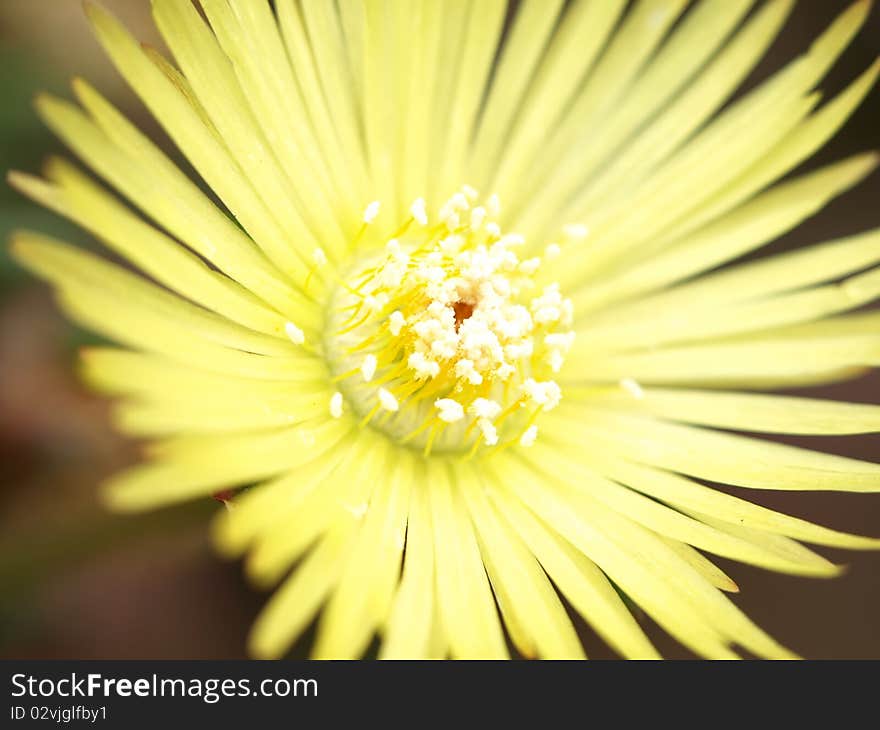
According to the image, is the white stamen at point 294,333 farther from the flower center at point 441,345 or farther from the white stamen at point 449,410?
the white stamen at point 449,410

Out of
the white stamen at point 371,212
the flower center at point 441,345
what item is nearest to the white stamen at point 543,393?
→ the flower center at point 441,345

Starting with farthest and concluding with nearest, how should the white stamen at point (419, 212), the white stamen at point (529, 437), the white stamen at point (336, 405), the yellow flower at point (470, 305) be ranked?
the white stamen at point (419, 212) < the white stamen at point (529, 437) < the white stamen at point (336, 405) < the yellow flower at point (470, 305)

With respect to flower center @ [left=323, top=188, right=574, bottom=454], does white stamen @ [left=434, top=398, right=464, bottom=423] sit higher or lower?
lower

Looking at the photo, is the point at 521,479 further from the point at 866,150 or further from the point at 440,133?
the point at 866,150

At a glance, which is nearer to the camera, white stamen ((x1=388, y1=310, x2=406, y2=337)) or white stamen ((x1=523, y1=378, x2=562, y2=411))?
white stamen ((x1=388, y1=310, x2=406, y2=337))

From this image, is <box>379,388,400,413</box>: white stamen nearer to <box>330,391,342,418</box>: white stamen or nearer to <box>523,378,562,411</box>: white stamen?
<box>330,391,342,418</box>: white stamen

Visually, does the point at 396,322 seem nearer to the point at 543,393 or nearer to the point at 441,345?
the point at 441,345

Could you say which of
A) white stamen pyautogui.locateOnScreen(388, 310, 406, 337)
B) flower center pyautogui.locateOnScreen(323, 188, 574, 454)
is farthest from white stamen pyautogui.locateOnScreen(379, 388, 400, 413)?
white stamen pyautogui.locateOnScreen(388, 310, 406, 337)
